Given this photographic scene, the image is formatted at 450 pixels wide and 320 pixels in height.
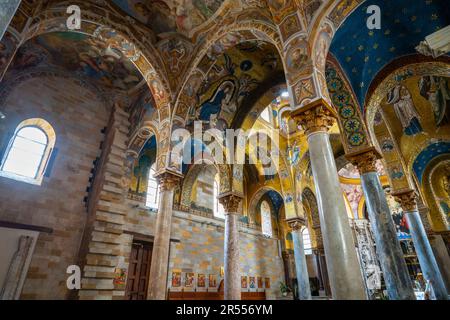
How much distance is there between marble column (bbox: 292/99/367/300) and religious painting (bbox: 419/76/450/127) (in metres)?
6.38

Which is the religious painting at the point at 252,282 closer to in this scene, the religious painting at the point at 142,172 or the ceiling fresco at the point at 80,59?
the religious painting at the point at 142,172

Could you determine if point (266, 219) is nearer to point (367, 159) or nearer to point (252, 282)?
point (252, 282)

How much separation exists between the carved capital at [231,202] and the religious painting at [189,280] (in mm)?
4468

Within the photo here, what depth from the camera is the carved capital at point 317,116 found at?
446 centimetres

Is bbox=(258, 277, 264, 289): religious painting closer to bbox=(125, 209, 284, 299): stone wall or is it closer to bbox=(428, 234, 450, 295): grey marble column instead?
bbox=(125, 209, 284, 299): stone wall

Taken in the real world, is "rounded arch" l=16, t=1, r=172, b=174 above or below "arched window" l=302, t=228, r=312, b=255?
above

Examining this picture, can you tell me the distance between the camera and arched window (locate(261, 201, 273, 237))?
16562mm

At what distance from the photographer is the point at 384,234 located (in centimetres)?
595

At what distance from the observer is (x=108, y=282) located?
7.76m

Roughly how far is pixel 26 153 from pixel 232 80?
277 inches

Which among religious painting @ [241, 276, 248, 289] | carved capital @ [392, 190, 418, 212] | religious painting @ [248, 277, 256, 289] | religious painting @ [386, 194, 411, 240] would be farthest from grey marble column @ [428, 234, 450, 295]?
religious painting @ [241, 276, 248, 289]

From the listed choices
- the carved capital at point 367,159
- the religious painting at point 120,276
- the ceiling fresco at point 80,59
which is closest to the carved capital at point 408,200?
the carved capital at point 367,159

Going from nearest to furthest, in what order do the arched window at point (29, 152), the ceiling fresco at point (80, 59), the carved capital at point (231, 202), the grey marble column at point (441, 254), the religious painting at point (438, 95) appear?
the arched window at point (29, 152) < the ceiling fresco at point (80, 59) < the religious painting at point (438, 95) < the carved capital at point (231, 202) < the grey marble column at point (441, 254)

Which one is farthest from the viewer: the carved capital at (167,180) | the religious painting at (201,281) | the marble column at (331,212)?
the religious painting at (201,281)
